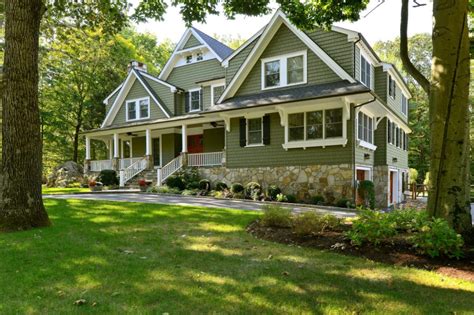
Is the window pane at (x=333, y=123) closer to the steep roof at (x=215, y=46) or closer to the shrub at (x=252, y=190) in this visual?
the shrub at (x=252, y=190)

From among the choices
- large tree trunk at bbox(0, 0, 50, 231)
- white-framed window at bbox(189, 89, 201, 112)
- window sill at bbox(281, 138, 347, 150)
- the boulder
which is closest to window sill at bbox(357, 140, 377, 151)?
window sill at bbox(281, 138, 347, 150)

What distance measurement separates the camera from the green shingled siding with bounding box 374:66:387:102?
57.3ft

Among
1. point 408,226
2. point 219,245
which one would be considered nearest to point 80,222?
point 219,245

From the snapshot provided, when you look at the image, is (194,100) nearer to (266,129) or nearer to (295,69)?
(266,129)

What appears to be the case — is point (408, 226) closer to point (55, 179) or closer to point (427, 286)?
point (427, 286)

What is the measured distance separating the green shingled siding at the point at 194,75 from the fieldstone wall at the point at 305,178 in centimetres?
646

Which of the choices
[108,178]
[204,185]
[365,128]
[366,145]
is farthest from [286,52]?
[108,178]

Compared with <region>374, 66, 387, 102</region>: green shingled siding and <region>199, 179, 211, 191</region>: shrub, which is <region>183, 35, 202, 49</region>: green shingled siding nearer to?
<region>199, 179, 211, 191</region>: shrub

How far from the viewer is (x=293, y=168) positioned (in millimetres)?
15469

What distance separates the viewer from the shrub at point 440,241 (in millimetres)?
4664

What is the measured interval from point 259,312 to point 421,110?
36.0 metres

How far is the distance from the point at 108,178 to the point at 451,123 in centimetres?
1877

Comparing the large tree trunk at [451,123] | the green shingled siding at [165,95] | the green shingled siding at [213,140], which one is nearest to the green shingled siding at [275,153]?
the green shingled siding at [213,140]

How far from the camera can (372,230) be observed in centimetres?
539
